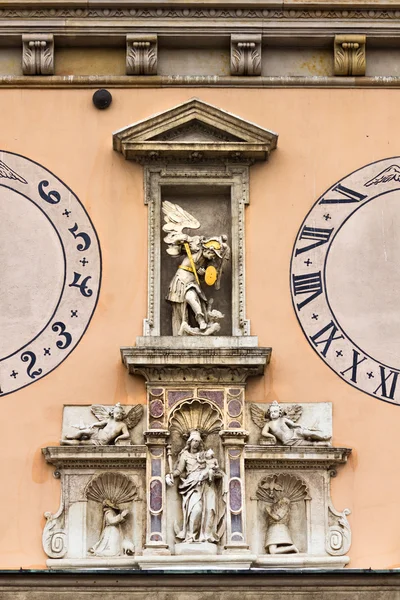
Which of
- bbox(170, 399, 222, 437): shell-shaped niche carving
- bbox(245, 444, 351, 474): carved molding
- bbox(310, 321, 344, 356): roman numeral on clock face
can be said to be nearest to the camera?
bbox(245, 444, 351, 474): carved molding

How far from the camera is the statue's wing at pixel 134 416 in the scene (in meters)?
16.4

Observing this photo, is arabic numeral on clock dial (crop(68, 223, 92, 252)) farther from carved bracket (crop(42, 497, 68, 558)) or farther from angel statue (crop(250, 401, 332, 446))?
carved bracket (crop(42, 497, 68, 558))

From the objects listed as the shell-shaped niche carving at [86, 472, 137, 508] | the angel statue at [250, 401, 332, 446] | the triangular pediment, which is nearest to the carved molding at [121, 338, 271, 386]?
the angel statue at [250, 401, 332, 446]

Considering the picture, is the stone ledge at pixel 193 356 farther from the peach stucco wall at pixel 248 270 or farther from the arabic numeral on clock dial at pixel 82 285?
the arabic numeral on clock dial at pixel 82 285

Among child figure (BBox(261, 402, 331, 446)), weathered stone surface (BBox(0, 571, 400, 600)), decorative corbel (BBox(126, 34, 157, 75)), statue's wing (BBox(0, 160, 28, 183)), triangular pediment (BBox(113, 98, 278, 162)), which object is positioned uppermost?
decorative corbel (BBox(126, 34, 157, 75))

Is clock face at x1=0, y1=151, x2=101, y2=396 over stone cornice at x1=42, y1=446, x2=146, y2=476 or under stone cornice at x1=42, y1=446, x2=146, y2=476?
over

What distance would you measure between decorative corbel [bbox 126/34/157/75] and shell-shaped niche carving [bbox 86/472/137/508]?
3.04 m

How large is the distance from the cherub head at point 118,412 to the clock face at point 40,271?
55 cm

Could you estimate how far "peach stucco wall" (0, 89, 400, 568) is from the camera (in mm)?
16266

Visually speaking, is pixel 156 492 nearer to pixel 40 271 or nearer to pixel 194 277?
pixel 194 277

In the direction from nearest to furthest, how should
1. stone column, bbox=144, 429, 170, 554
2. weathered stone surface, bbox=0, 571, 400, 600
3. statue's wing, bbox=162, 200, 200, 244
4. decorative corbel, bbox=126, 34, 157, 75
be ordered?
1. weathered stone surface, bbox=0, 571, 400, 600
2. stone column, bbox=144, 429, 170, 554
3. statue's wing, bbox=162, 200, 200, 244
4. decorative corbel, bbox=126, 34, 157, 75

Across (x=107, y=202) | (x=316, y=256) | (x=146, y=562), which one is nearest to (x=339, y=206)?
(x=316, y=256)

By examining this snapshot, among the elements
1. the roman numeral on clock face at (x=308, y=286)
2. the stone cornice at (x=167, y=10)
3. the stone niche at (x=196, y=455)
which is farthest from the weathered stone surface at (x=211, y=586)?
the stone cornice at (x=167, y=10)

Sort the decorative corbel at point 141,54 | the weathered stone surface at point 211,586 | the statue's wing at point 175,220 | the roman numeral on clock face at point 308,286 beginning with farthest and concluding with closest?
the decorative corbel at point 141,54 → the statue's wing at point 175,220 → the roman numeral on clock face at point 308,286 → the weathered stone surface at point 211,586
